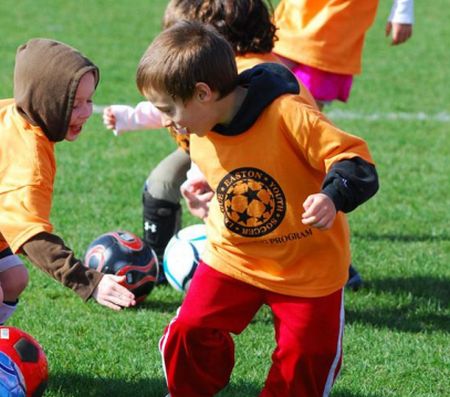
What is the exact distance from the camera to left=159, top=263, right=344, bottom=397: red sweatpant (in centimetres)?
408

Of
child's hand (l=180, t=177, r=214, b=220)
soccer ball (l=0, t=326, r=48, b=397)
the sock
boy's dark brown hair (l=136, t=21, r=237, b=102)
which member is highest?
boy's dark brown hair (l=136, t=21, r=237, b=102)

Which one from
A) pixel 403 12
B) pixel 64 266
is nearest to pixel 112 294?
pixel 64 266

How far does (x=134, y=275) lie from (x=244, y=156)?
1803mm

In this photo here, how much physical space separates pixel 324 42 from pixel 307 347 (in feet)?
9.41

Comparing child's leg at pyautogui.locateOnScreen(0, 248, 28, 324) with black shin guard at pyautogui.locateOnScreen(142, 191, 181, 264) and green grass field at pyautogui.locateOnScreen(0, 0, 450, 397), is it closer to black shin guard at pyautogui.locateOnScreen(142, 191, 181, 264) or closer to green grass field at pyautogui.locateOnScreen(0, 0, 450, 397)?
green grass field at pyautogui.locateOnScreen(0, 0, 450, 397)

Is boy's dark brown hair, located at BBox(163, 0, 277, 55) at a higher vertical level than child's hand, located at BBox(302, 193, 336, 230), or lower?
higher

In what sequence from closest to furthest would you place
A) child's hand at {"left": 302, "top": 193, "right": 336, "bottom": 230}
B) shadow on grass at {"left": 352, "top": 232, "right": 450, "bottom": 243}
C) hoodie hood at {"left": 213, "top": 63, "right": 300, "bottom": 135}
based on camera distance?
child's hand at {"left": 302, "top": 193, "right": 336, "bottom": 230} < hoodie hood at {"left": 213, "top": 63, "right": 300, "bottom": 135} < shadow on grass at {"left": 352, "top": 232, "right": 450, "bottom": 243}

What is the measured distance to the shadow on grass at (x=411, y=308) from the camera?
5.41 meters

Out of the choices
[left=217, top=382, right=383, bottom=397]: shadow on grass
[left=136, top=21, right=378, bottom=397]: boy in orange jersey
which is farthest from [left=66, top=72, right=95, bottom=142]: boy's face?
[left=217, top=382, right=383, bottom=397]: shadow on grass

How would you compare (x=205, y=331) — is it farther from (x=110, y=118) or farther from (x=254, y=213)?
(x=110, y=118)

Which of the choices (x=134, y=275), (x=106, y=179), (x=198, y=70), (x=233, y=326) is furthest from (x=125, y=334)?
(x=106, y=179)

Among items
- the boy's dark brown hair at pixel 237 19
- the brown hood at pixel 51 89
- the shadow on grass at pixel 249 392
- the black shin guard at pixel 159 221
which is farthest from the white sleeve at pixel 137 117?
the shadow on grass at pixel 249 392

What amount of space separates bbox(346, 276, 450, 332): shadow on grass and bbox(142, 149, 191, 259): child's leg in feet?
3.93

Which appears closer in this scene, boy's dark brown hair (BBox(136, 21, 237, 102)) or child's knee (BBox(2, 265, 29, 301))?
boy's dark brown hair (BBox(136, 21, 237, 102))
